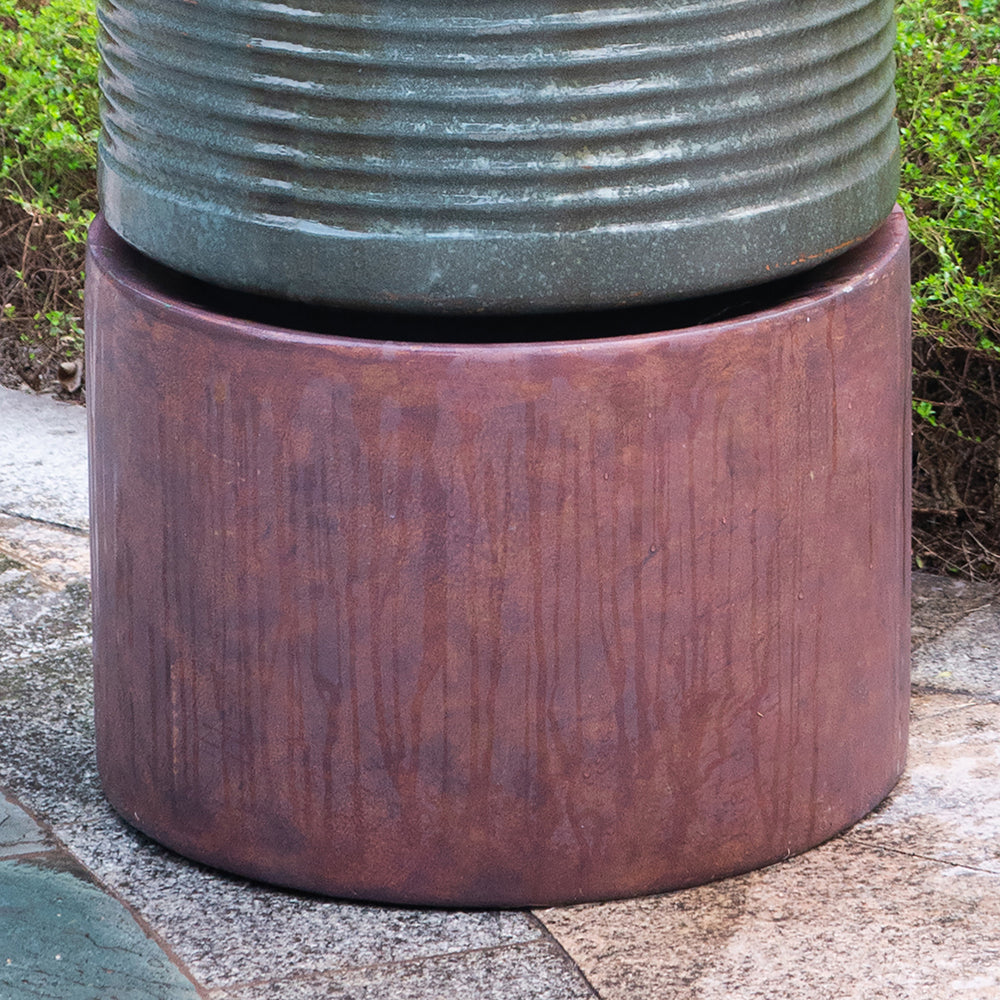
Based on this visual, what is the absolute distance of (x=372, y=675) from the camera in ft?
8.30

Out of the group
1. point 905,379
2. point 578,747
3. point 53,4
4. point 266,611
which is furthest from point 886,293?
point 53,4

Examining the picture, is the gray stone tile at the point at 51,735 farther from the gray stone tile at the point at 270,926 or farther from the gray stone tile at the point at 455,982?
the gray stone tile at the point at 455,982

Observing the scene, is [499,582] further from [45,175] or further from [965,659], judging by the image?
[45,175]

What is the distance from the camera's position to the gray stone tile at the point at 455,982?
8.16 feet

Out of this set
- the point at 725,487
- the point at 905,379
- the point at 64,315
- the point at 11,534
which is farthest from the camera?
the point at 64,315

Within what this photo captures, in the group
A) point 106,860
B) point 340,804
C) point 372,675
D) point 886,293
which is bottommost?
point 106,860

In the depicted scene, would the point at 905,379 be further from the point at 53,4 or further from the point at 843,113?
the point at 53,4

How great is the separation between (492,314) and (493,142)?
0.80 feet

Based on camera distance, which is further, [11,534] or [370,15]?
[11,534]

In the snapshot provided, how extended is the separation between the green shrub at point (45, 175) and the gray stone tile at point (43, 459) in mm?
216

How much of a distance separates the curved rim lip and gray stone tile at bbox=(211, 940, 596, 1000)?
856 mm

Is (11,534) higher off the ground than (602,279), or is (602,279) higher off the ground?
(602,279)

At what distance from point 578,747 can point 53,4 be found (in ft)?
11.1

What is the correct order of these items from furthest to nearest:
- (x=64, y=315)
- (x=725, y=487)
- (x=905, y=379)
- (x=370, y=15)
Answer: (x=64, y=315) → (x=905, y=379) → (x=725, y=487) → (x=370, y=15)
